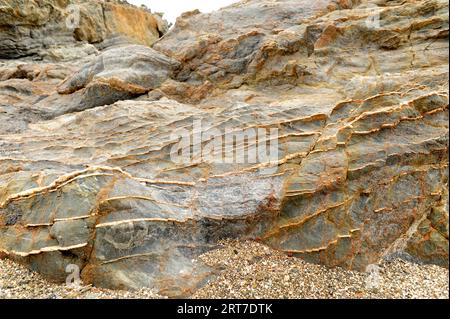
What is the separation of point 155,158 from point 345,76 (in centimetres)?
671

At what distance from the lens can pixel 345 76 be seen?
12.0 metres

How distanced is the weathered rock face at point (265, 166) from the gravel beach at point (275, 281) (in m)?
0.23

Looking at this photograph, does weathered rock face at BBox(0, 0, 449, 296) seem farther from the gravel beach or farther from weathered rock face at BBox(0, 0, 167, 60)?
weathered rock face at BBox(0, 0, 167, 60)

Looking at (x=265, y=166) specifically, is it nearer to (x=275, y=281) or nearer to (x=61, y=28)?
(x=275, y=281)

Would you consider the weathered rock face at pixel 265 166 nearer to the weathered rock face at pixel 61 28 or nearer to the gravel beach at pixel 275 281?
the gravel beach at pixel 275 281

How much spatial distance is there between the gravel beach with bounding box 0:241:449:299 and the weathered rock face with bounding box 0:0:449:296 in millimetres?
228

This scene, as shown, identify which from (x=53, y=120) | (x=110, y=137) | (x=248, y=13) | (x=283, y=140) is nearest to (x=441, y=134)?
(x=283, y=140)

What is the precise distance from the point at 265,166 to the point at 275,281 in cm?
273

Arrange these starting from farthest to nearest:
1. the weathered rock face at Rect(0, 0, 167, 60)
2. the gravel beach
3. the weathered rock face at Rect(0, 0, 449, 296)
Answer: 1. the weathered rock face at Rect(0, 0, 167, 60)
2. the weathered rock face at Rect(0, 0, 449, 296)
3. the gravel beach

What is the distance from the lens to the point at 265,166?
8898mm

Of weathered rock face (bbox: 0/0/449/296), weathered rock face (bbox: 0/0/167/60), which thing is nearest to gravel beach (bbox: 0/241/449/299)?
weathered rock face (bbox: 0/0/449/296)

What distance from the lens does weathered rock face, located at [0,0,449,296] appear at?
763 centimetres

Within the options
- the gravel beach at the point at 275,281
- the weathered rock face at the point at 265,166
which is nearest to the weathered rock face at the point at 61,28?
the weathered rock face at the point at 265,166
